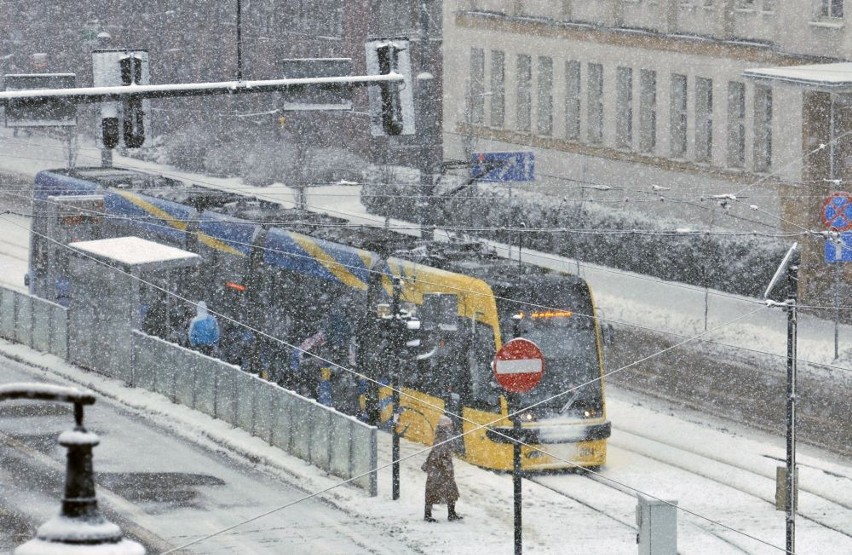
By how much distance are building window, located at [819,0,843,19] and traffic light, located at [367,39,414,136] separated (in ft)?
71.1

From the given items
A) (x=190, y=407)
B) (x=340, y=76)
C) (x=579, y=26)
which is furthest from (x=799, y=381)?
(x=579, y=26)

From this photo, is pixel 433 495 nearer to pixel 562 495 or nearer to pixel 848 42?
pixel 562 495

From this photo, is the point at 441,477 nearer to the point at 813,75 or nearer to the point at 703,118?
the point at 813,75

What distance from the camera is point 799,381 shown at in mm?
28531

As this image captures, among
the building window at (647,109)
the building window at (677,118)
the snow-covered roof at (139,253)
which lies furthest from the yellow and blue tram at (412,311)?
the building window at (647,109)

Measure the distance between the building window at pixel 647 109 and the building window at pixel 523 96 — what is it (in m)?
5.45

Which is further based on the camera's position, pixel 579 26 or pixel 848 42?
pixel 579 26

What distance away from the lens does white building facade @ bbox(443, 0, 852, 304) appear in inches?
1409

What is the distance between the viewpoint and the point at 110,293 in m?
28.1

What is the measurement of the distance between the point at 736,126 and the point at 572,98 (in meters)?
7.32

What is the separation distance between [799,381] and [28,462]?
486 inches

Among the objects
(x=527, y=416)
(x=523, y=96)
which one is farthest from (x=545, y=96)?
(x=527, y=416)

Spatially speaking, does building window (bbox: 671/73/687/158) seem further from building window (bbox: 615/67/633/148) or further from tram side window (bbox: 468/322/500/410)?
tram side window (bbox: 468/322/500/410)

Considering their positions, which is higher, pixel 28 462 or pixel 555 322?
pixel 555 322
